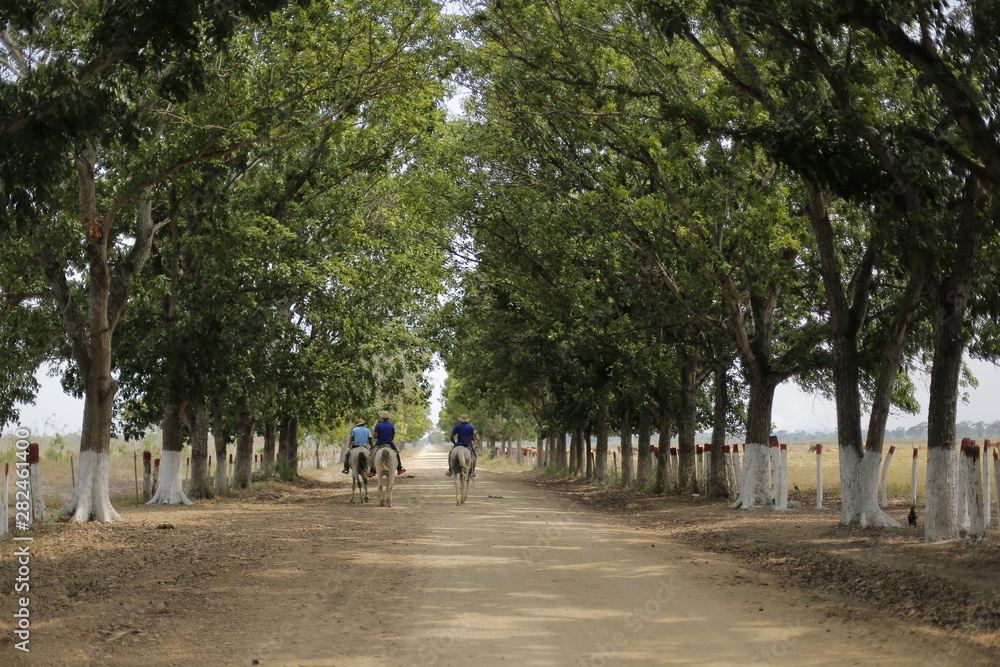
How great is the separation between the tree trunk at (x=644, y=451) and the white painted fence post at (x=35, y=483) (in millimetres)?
19367

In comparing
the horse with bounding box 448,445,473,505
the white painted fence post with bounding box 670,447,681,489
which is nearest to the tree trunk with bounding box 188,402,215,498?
the horse with bounding box 448,445,473,505

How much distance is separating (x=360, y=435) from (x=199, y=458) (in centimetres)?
528

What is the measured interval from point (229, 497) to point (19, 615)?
18.4 meters

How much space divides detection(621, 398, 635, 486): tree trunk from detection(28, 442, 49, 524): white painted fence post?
20.6 metres

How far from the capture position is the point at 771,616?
8320mm

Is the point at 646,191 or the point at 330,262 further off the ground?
the point at 646,191

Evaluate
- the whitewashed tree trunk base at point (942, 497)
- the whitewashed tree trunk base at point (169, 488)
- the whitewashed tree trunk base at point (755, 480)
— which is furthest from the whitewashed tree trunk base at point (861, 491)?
the whitewashed tree trunk base at point (169, 488)

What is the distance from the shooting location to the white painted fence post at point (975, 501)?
11930 mm

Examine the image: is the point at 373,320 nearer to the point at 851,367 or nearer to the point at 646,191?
the point at 646,191

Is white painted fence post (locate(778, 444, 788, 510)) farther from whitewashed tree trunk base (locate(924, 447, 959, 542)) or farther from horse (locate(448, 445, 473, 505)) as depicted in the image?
horse (locate(448, 445, 473, 505))

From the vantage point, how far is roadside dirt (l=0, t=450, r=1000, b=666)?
6973 millimetres

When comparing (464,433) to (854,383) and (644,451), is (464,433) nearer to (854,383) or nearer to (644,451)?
(854,383)

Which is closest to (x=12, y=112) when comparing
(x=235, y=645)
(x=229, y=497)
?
(x=235, y=645)

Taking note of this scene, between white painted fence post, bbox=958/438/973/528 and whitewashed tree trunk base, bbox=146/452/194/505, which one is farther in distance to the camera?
whitewashed tree trunk base, bbox=146/452/194/505
